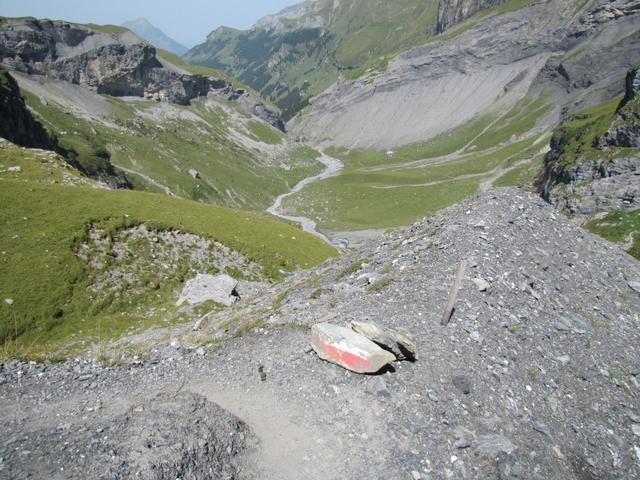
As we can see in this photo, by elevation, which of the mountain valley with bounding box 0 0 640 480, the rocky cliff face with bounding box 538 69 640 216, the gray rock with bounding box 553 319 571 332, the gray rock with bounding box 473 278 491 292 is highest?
the rocky cliff face with bounding box 538 69 640 216

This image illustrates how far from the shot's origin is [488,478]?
1354 centimetres

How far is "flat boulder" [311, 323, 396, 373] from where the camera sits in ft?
53.1

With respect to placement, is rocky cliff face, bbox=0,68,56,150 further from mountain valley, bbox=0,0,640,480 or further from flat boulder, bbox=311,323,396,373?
flat boulder, bbox=311,323,396,373

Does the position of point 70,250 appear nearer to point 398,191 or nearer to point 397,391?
point 397,391

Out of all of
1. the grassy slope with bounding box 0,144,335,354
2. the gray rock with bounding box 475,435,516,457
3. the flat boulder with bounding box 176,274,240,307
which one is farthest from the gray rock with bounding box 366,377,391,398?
the flat boulder with bounding box 176,274,240,307

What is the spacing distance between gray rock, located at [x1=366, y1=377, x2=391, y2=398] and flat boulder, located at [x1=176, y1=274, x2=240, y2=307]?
73.1 ft

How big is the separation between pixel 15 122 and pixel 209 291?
284ft

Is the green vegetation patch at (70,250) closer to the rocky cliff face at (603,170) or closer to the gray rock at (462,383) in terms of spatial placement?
the gray rock at (462,383)

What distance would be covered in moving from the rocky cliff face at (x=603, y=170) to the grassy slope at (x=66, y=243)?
196 feet

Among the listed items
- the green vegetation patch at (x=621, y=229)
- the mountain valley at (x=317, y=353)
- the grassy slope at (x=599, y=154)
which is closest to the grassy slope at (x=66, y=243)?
the mountain valley at (x=317, y=353)

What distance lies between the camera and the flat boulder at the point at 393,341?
1672 centimetres

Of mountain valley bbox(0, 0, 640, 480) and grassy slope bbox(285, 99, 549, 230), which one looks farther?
grassy slope bbox(285, 99, 549, 230)

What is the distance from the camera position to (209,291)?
1455 inches

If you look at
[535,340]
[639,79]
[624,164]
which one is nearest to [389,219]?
[624,164]
